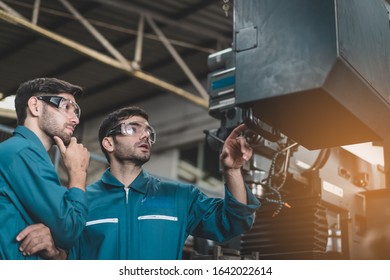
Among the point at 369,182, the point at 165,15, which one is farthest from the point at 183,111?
the point at 369,182

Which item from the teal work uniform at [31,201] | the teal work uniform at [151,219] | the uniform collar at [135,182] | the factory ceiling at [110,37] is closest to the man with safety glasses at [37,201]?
the teal work uniform at [31,201]

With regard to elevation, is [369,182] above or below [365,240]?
above

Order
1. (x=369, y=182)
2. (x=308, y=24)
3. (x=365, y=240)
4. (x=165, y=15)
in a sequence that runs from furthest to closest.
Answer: (x=165, y=15) < (x=369, y=182) < (x=365, y=240) < (x=308, y=24)

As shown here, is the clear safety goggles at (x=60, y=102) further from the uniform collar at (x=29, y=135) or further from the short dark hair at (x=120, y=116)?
the short dark hair at (x=120, y=116)

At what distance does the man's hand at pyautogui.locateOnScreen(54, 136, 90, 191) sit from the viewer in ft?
5.25

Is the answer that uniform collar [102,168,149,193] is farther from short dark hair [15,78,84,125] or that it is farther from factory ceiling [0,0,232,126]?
factory ceiling [0,0,232,126]

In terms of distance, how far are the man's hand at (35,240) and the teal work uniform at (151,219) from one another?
0.30 metres

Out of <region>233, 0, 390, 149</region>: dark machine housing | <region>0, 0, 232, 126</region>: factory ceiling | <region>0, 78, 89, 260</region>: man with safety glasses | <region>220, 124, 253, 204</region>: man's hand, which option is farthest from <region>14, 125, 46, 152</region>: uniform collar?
<region>0, 0, 232, 126</region>: factory ceiling

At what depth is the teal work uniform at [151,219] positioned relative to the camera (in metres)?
1.85

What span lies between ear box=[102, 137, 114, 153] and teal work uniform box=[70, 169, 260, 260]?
0.11m

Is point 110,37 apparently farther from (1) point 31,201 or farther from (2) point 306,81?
(2) point 306,81
